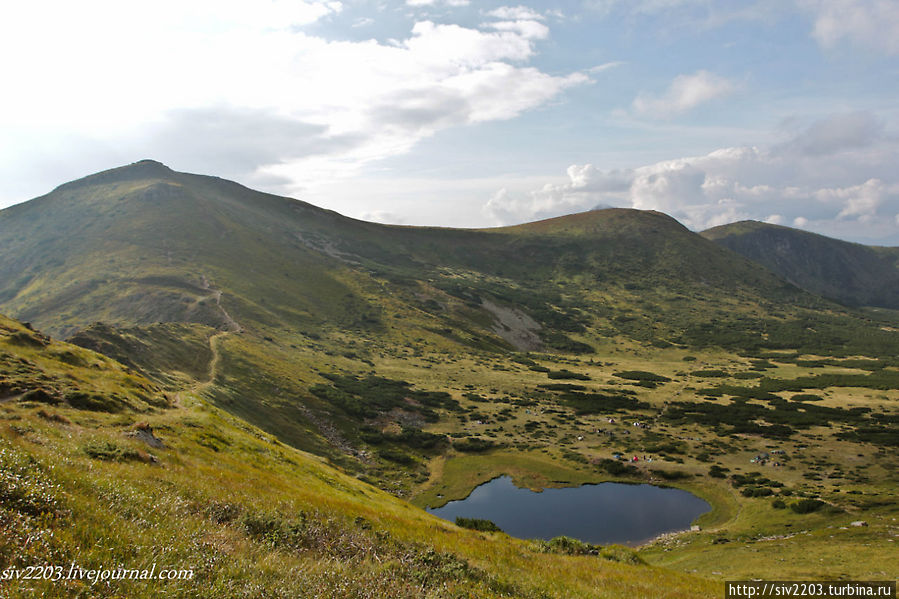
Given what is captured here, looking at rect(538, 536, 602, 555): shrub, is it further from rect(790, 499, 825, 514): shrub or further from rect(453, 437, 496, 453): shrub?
rect(453, 437, 496, 453): shrub

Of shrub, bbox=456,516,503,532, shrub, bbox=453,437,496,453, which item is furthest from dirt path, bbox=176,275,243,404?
shrub, bbox=453,437,496,453

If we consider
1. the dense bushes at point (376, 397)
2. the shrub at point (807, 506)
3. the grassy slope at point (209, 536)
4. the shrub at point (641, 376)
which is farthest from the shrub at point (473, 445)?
the shrub at point (641, 376)

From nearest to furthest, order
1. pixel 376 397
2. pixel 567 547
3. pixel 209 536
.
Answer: pixel 209 536
pixel 567 547
pixel 376 397

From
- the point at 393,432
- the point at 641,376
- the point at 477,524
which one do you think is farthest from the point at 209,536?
the point at 641,376

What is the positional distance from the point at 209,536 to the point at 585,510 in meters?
69.7

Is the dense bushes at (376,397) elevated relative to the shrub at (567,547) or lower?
lower

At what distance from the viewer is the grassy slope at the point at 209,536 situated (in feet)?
27.8

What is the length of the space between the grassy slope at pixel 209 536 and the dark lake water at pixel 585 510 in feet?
142

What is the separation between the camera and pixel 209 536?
35.7 ft

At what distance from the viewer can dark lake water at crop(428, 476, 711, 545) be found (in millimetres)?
61625

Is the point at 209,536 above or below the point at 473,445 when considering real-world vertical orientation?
above

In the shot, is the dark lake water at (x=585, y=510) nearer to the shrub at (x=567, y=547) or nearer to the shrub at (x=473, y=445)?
the shrub at (x=473, y=445)

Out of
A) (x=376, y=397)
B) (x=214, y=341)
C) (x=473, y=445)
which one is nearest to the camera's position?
(x=473, y=445)

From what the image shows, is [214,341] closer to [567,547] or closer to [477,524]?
[477,524]
